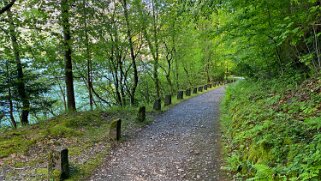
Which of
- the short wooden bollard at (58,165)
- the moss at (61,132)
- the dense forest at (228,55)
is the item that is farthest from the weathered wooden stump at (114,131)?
the dense forest at (228,55)

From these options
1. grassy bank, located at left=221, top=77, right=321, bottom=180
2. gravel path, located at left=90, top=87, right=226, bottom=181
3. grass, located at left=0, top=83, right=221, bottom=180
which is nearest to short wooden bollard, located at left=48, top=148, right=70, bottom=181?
grass, located at left=0, top=83, right=221, bottom=180

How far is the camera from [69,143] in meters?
7.80

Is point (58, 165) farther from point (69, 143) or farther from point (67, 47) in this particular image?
point (67, 47)

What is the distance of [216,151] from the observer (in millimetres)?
6688

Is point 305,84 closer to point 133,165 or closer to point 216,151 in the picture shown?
point 216,151

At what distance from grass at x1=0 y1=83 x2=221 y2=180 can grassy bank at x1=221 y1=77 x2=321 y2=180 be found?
337 cm

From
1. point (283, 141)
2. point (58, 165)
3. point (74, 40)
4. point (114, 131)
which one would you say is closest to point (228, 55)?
point (74, 40)

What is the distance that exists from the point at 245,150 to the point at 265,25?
5.22 meters

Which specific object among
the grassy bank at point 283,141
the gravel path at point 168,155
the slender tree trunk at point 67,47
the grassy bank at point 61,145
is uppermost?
the slender tree trunk at point 67,47

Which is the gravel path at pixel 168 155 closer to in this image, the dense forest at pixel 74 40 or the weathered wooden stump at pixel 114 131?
the weathered wooden stump at pixel 114 131

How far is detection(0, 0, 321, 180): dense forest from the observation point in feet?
14.8

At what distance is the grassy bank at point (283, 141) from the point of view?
11.1 feet

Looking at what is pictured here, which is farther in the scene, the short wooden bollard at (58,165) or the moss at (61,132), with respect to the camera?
the moss at (61,132)

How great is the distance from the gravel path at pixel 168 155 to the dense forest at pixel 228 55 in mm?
545
